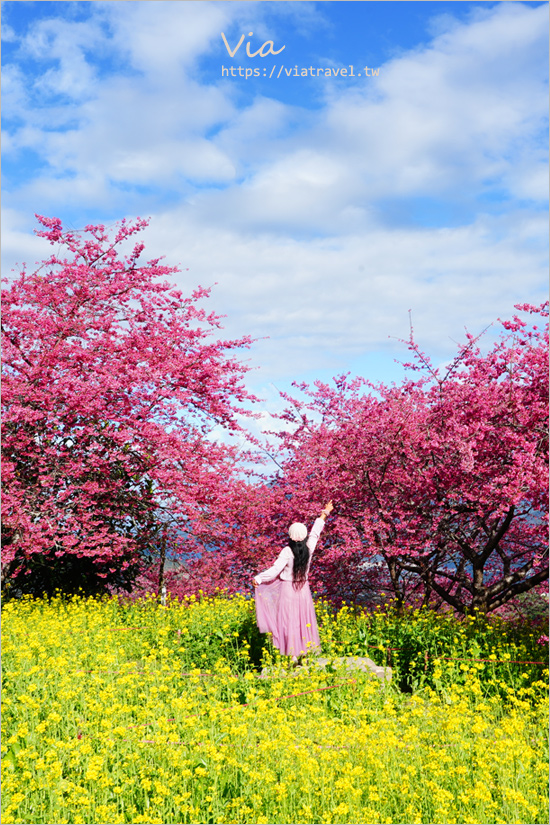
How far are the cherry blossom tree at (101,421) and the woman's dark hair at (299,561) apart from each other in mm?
4507

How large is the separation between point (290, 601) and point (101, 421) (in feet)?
21.3

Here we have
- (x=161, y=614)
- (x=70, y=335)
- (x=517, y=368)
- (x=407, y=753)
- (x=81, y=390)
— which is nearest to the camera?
(x=407, y=753)

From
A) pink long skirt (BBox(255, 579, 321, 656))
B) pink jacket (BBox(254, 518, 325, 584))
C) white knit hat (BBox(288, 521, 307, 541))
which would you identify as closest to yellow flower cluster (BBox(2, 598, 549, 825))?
pink long skirt (BBox(255, 579, 321, 656))

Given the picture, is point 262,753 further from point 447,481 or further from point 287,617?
point 447,481

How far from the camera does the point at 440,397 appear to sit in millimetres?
10148

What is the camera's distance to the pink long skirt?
27.0 ft

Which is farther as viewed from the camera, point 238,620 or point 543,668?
point 238,620

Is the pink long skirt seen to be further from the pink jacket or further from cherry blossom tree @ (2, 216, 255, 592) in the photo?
cherry blossom tree @ (2, 216, 255, 592)

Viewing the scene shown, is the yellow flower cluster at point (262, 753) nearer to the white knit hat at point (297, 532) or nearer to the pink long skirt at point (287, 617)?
the pink long skirt at point (287, 617)

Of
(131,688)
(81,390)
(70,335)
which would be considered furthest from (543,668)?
(70,335)

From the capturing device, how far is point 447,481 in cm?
951

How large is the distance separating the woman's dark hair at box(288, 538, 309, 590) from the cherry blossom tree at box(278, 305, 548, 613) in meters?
1.88

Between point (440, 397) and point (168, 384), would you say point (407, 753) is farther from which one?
point (168, 384)

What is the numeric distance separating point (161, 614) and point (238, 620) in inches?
60.1
